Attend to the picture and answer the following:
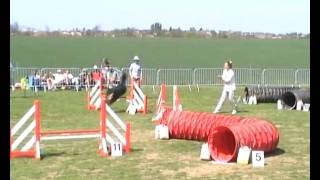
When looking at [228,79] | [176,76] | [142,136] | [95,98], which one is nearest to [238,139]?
[142,136]

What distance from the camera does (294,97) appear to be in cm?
2139

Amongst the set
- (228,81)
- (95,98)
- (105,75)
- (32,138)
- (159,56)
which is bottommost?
(32,138)

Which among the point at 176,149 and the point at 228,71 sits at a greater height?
the point at 228,71

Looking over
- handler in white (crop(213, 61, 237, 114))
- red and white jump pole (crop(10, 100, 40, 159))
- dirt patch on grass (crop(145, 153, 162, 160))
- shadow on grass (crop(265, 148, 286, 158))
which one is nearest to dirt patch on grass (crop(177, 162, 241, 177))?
dirt patch on grass (crop(145, 153, 162, 160))

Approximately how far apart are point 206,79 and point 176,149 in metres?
20.9

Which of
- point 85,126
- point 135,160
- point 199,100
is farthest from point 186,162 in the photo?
point 199,100

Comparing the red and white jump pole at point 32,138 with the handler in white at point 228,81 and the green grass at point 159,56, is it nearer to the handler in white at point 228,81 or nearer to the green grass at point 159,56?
the handler in white at point 228,81

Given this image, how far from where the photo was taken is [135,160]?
35.8 ft

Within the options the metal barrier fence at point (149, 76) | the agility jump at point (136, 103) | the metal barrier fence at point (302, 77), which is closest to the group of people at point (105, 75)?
the metal barrier fence at point (149, 76)

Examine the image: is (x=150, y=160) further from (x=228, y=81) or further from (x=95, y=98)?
(x=95, y=98)

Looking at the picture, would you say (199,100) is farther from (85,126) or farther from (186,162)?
(186,162)

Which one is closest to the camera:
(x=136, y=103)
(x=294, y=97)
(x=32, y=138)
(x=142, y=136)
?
(x=32, y=138)

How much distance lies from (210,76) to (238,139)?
22.4 m
